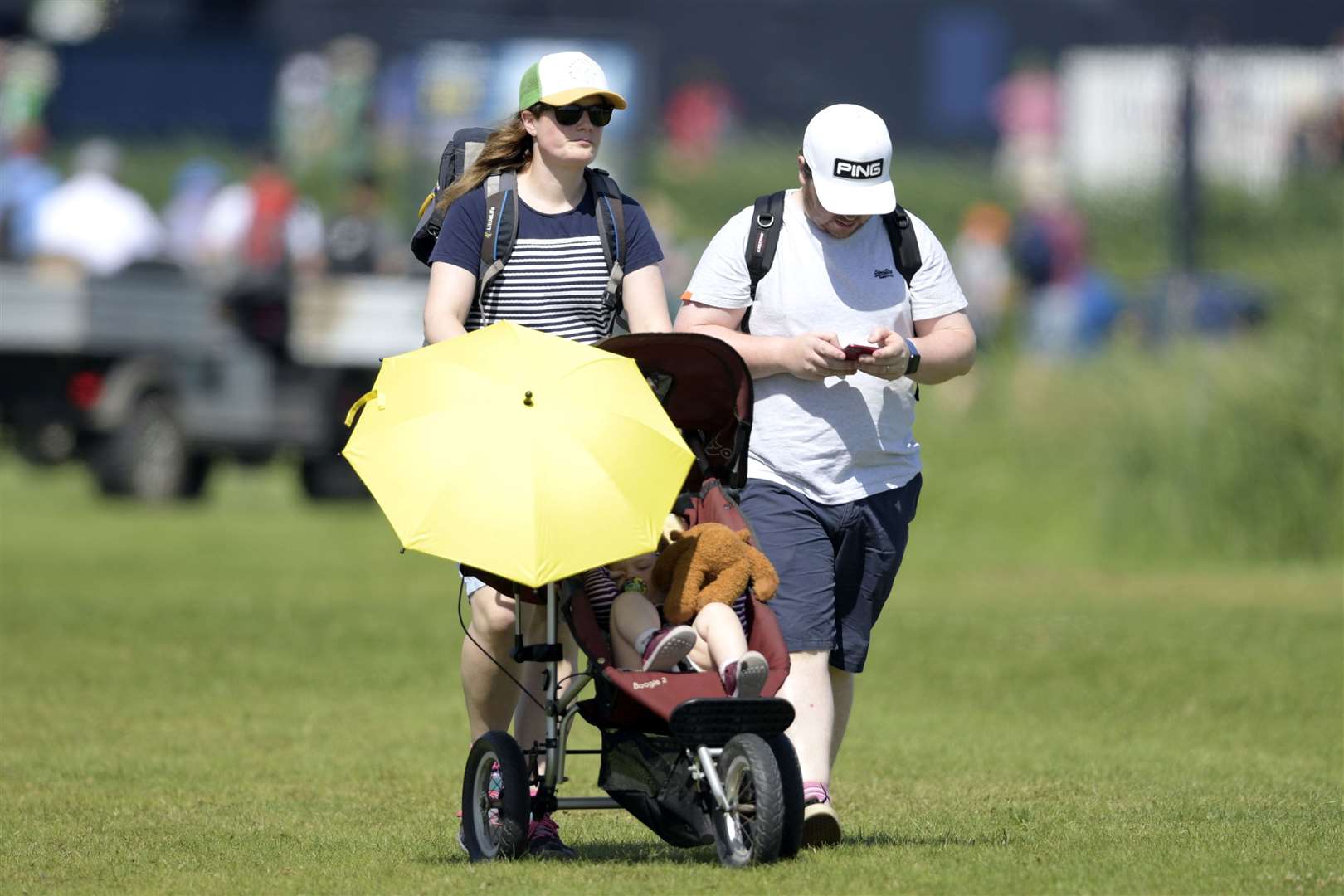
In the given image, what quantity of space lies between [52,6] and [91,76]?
2.31 meters

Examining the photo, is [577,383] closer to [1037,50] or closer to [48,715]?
[48,715]

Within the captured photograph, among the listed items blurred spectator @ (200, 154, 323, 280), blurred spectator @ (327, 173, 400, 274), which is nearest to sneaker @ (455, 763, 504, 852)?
blurred spectator @ (327, 173, 400, 274)

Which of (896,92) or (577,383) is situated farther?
(896,92)

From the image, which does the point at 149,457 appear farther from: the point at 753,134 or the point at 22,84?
the point at 753,134

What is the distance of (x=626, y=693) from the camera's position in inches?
276

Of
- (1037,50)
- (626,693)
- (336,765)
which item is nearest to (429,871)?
(626,693)

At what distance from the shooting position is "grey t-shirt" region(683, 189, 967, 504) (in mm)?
7762

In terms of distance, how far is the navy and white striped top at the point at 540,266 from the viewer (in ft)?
24.6

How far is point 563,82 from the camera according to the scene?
24.5 feet

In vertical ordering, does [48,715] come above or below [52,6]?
below

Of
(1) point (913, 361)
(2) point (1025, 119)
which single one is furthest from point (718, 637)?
(2) point (1025, 119)

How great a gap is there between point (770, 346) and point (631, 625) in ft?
3.33

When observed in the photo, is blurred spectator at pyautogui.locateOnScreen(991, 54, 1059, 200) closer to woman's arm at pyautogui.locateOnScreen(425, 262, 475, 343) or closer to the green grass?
the green grass

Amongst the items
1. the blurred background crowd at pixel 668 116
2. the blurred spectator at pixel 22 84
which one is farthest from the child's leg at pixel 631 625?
the blurred spectator at pixel 22 84
